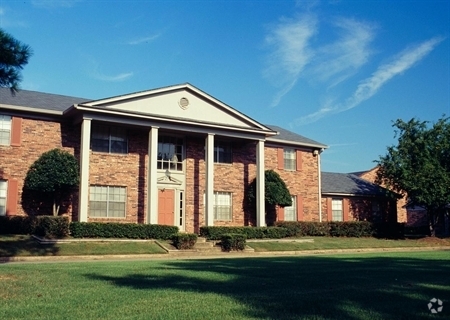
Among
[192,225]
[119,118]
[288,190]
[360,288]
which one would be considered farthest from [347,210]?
[360,288]

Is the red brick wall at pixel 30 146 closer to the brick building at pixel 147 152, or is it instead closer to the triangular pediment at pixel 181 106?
the brick building at pixel 147 152

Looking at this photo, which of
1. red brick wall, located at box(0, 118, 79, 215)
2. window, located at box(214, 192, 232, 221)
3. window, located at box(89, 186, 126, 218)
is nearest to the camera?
red brick wall, located at box(0, 118, 79, 215)

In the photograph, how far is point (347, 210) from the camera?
35.7 meters

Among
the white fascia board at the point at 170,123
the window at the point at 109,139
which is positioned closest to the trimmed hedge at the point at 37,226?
the window at the point at 109,139

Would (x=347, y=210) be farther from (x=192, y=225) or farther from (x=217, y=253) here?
(x=217, y=253)

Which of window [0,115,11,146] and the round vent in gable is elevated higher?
the round vent in gable

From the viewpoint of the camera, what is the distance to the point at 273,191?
29.5m

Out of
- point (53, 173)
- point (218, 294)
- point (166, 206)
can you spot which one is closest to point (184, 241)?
point (166, 206)

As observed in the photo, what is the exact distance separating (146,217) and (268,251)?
6397mm

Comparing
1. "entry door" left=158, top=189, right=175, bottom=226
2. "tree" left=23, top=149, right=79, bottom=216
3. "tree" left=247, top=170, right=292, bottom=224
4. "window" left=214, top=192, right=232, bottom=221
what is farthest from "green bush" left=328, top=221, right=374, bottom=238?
"tree" left=23, top=149, right=79, bottom=216

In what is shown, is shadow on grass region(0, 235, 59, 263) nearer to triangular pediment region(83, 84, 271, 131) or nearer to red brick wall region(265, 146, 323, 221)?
triangular pediment region(83, 84, 271, 131)

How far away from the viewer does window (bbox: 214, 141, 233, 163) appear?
2978 cm

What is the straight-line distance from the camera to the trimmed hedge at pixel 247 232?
1003 inches

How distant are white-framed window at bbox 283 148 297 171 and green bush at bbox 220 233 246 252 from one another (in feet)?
32.9
